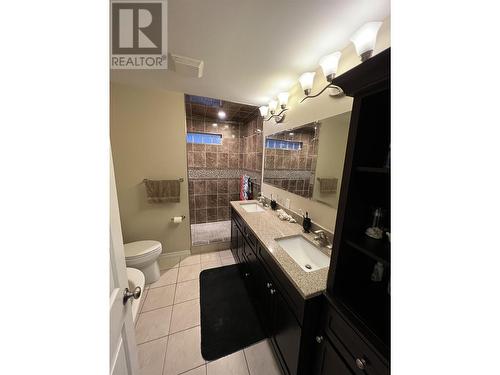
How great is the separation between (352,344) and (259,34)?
1.71m

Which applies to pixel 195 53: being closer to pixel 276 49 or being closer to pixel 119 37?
pixel 119 37

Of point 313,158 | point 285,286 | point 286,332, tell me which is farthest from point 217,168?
point 286,332

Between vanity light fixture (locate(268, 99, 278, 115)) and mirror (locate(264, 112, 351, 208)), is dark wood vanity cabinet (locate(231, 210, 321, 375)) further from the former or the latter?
vanity light fixture (locate(268, 99, 278, 115))

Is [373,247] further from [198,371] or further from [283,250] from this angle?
[198,371]

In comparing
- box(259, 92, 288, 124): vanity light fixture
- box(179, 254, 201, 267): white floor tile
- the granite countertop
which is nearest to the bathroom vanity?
the granite countertop

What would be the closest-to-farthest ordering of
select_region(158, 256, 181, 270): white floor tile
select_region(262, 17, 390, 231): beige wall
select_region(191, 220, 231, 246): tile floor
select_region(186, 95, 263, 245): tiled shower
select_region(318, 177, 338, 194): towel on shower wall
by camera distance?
select_region(262, 17, 390, 231): beige wall < select_region(318, 177, 338, 194): towel on shower wall < select_region(158, 256, 181, 270): white floor tile < select_region(191, 220, 231, 246): tile floor < select_region(186, 95, 263, 245): tiled shower

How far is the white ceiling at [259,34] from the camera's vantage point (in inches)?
33.2

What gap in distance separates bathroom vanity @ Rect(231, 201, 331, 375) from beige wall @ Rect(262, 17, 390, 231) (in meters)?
0.23

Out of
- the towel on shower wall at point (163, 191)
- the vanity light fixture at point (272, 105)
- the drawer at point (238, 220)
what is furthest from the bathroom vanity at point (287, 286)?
the vanity light fixture at point (272, 105)

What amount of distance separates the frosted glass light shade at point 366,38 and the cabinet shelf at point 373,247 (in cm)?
104

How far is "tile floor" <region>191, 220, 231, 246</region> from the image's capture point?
2.74 metres

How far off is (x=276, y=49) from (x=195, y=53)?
0.61 meters

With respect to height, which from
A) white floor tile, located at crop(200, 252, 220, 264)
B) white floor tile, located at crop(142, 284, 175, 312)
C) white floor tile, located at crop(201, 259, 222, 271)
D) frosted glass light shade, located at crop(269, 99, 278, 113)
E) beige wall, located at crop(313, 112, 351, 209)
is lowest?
white floor tile, located at crop(142, 284, 175, 312)
